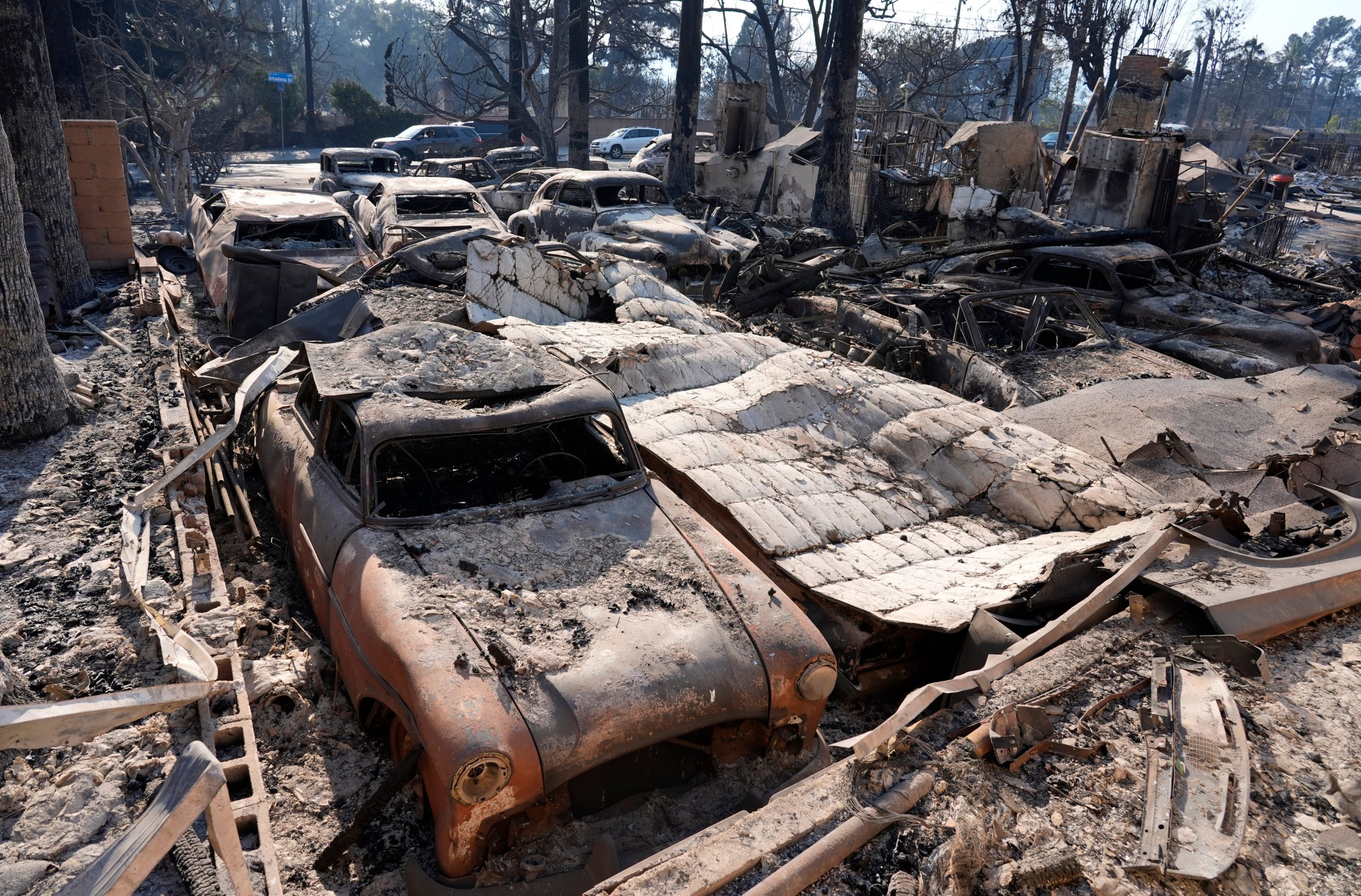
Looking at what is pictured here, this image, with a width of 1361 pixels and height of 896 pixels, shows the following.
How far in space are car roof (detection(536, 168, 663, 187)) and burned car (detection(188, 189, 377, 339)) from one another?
3.43 metres

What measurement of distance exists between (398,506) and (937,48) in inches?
1304

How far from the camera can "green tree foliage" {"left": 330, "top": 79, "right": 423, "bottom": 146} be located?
36750mm

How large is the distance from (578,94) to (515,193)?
9708mm

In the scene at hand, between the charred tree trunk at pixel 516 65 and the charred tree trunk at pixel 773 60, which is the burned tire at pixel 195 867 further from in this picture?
the charred tree trunk at pixel 773 60

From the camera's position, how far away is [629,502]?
431 cm

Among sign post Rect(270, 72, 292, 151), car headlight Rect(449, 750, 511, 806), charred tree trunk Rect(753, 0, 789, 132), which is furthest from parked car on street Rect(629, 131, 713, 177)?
car headlight Rect(449, 750, 511, 806)

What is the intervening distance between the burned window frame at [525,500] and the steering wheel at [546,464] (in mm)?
155

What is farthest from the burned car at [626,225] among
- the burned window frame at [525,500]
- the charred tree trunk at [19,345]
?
the burned window frame at [525,500]

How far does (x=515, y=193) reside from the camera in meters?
15.2

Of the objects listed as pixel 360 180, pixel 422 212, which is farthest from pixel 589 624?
pixel 360 180

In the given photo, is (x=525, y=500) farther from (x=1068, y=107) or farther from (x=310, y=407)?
(x=1068, y=107)

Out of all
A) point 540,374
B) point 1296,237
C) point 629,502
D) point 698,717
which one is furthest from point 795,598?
point 1296,237

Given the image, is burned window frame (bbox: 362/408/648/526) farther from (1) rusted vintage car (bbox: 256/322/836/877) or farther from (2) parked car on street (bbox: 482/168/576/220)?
(2) parked car on street (bbox: 482/168/576/220)

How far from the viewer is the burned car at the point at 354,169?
15.5m
